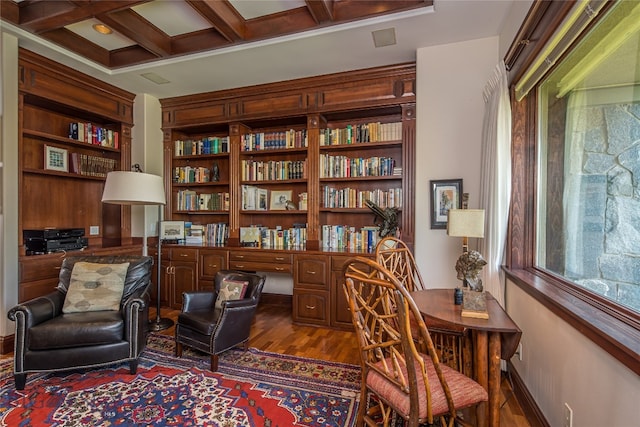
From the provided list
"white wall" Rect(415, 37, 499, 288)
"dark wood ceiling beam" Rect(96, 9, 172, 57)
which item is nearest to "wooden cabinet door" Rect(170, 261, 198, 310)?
"dark wood ceiling beam" Rect(96, 9, 172, 57)

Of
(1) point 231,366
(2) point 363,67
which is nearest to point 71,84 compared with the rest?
(2) point 363,67

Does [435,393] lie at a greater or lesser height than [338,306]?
greater

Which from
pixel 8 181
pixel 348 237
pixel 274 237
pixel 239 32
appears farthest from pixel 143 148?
pixel 348 237

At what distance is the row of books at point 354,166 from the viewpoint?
11.4ft

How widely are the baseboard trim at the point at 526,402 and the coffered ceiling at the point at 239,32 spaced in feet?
8.72

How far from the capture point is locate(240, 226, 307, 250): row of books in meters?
3.78

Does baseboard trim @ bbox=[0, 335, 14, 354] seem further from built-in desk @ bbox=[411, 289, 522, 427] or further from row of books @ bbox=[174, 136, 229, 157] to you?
built-in desk @ bbox=[411, 289, 522, 427]

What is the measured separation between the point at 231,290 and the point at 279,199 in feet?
5.27

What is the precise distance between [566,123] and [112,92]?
15.1 feet

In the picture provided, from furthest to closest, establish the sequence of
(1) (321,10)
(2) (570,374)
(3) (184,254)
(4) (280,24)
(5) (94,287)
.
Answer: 1. (3) (184,254)
2. (4) (280,24)
3. (5) (94,287)
4. (1) (321,10)
5. (2) (570,374)

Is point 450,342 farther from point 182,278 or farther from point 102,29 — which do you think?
point 102,29

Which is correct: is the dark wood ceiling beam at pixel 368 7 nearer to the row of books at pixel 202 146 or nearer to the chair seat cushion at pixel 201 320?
the row of books at pixel 202 146

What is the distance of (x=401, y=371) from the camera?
1.32 metres

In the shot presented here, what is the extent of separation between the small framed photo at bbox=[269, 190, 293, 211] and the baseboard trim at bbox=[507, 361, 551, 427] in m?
2.83
